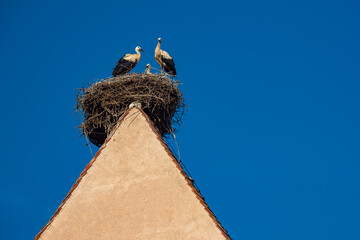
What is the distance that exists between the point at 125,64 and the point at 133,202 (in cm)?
747

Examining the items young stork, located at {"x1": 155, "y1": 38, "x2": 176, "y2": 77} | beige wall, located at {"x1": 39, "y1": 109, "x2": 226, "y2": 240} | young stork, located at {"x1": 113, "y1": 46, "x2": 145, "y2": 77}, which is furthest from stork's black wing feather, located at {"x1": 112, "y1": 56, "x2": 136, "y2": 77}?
beige wall, located at {"x1": 39, "y1": 109, "x2": 226, "y2": 240}

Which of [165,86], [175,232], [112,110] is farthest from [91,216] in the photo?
[165,86]

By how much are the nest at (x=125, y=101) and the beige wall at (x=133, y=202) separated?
2590mm

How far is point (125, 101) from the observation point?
12891 millimetres

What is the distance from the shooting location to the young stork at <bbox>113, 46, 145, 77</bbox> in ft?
52.7

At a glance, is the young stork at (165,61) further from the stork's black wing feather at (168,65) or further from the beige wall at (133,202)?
the beige wall at (133,202)

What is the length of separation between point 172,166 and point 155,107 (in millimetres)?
3398

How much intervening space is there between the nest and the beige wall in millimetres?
2590

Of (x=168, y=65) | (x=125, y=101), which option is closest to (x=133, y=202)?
(x=125, y=101)

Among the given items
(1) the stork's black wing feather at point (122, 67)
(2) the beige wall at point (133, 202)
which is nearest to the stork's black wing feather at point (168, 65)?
(1) the stork's black wing feather at point (122, 67)

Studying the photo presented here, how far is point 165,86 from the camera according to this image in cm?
1353

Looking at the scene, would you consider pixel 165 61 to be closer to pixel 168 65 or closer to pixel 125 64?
pixel 168 65

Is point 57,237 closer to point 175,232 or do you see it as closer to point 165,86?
point 175,232

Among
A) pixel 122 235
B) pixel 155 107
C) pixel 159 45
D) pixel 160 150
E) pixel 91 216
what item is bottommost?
pixel 122 235
